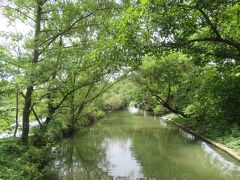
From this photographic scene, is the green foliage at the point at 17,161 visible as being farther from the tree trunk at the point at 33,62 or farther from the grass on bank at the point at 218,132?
the grass on bank at the point at 218,132

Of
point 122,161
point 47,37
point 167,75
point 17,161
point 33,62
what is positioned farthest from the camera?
point 167,75

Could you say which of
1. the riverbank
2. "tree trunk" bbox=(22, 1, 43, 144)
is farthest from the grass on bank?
"tree trunk" bbox=(22, 1, 43, 144)

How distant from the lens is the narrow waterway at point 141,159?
9.38 metres

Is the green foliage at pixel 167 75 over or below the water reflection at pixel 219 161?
over

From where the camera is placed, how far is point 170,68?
20.2 metres

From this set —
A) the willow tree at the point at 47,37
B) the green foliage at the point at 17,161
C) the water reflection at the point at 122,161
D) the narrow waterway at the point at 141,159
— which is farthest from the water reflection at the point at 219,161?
the green foliage at the point at 17,161

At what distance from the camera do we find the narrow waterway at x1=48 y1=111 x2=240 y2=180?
938 cm

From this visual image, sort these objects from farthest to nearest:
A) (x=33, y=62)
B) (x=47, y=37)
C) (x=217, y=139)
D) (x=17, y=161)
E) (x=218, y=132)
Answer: (x=218, y=132) < (x=217, y=139) < (x=47, y=37) < (x=33, y=62) < (x=17, y=161)

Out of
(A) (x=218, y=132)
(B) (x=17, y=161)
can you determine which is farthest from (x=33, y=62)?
(A) (x=218, y=132)

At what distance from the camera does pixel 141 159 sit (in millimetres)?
11570

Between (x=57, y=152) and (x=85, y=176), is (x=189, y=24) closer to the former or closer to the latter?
(x=85, y=176)

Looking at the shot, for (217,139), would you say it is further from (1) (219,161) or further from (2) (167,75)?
(2) (167,75)

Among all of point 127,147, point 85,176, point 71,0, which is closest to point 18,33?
point 71,0

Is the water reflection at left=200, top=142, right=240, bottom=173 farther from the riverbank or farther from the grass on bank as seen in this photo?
the grass on bank
